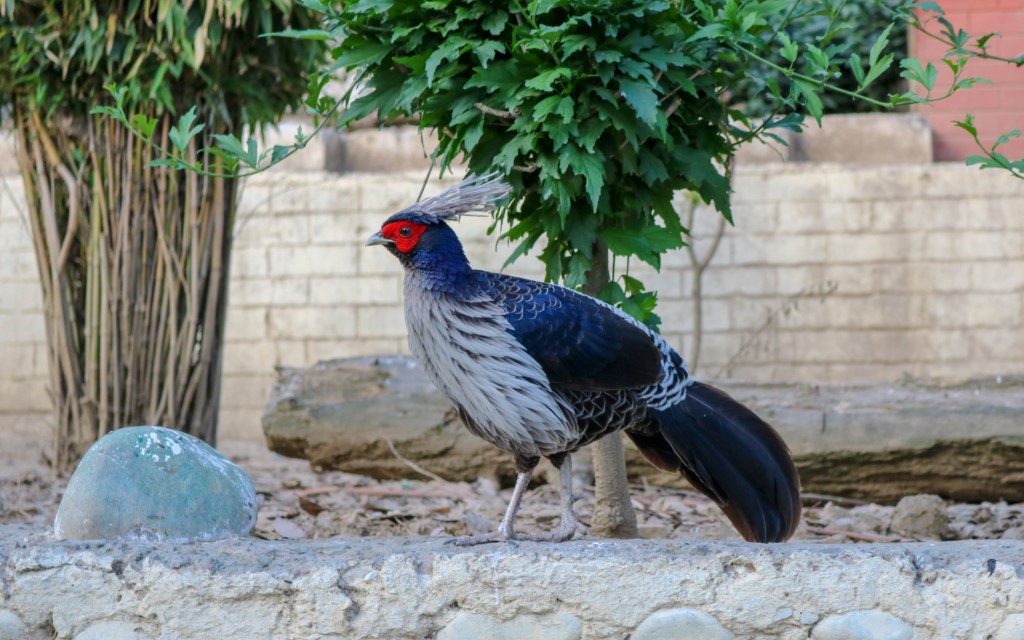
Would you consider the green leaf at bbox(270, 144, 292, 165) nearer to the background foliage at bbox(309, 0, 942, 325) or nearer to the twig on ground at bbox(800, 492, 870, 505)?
the background foliage at bbox(309, 0, 942, 325)

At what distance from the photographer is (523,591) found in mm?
2637

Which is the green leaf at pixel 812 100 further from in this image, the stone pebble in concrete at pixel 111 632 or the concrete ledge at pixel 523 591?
the stone pebble in concrete at pixel 111 632

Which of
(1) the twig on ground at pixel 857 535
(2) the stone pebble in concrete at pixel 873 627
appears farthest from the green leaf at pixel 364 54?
(1) the twig on ground at pixel 857 535

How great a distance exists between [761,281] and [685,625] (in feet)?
17.5

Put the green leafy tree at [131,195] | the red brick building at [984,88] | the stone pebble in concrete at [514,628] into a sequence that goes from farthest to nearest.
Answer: the red brick building at [984,88]
the green leafy tree at [131,195]
the stone pebble in concrete at [514,628]

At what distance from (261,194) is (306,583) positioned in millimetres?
5680

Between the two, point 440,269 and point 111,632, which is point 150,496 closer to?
point 111,632

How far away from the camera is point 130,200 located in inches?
201

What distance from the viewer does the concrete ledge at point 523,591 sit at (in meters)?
2.57

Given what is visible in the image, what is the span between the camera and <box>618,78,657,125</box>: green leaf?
3.03 metres

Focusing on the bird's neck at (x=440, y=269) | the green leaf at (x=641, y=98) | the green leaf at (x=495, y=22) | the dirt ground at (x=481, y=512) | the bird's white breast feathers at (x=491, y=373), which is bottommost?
the dirt ground at (x=481, y=512)

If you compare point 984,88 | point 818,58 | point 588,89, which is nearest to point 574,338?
point 588,89

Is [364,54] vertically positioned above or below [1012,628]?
above

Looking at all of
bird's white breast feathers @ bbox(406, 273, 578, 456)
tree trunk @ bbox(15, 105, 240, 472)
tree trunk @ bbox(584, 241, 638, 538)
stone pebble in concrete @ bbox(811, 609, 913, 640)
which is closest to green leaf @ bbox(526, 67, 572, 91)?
bird's white breast feathers @ bbox(406, 273, 578, 456)
